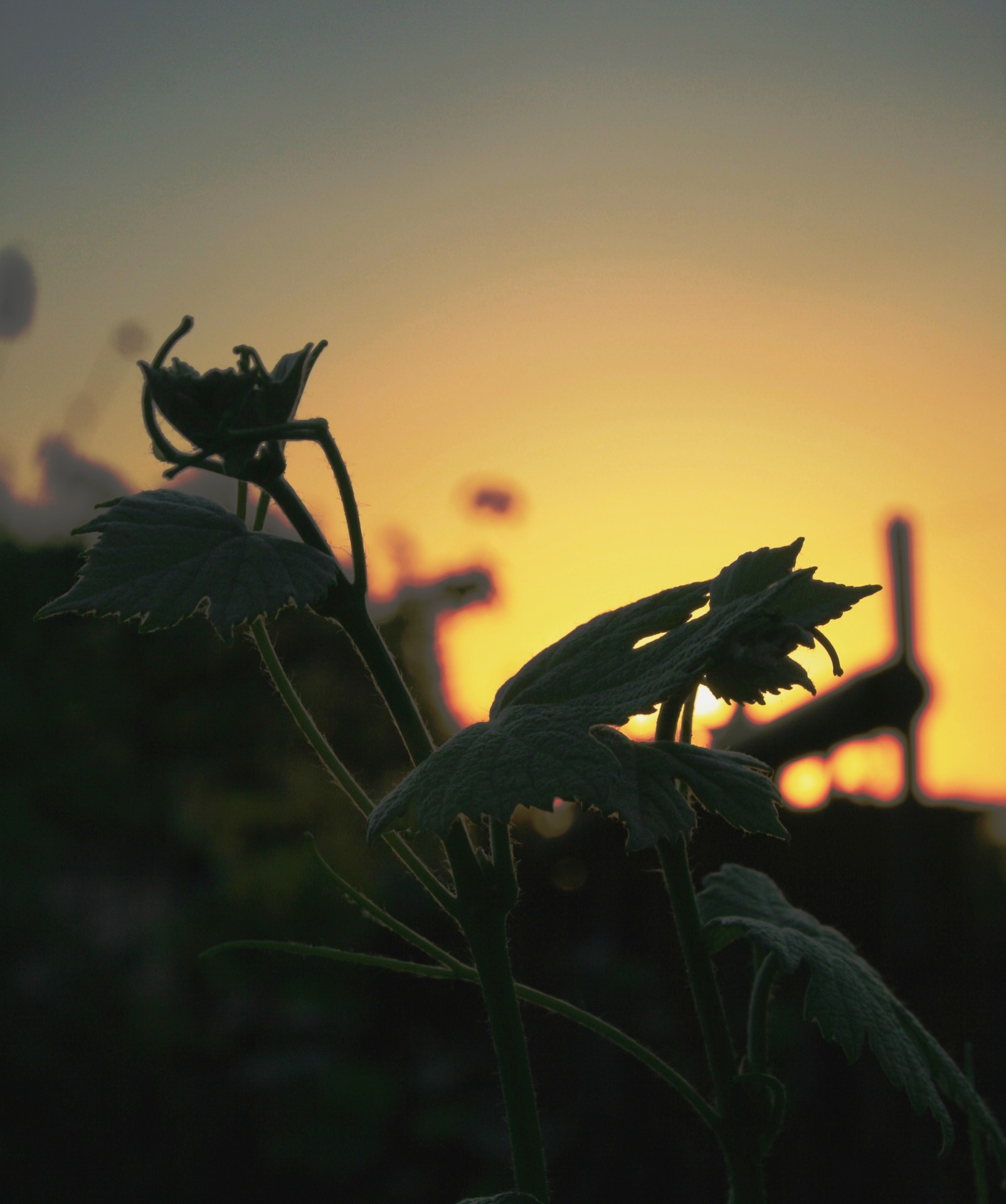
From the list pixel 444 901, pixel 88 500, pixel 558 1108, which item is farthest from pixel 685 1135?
pixel 444 901

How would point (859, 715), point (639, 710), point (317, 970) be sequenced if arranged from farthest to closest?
point (317, 970)
point (859, 715)
point (639, 710)

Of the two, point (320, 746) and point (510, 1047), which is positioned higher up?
point (320, 746)

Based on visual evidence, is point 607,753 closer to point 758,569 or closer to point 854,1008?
point 758,569

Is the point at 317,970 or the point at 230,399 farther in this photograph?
the point at 317,970

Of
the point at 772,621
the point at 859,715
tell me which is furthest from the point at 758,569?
the point at 859,715

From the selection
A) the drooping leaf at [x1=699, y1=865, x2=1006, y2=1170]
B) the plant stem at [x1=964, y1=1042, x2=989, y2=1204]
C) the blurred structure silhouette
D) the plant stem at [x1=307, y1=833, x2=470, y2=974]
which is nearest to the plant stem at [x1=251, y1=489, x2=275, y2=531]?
the plant stem at [x1=307, y1=833, x2=470, y2=974]

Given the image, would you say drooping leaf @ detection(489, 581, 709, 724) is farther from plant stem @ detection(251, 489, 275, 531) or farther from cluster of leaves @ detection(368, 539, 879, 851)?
plant stem @ detection(251, 489, 275, 531)
